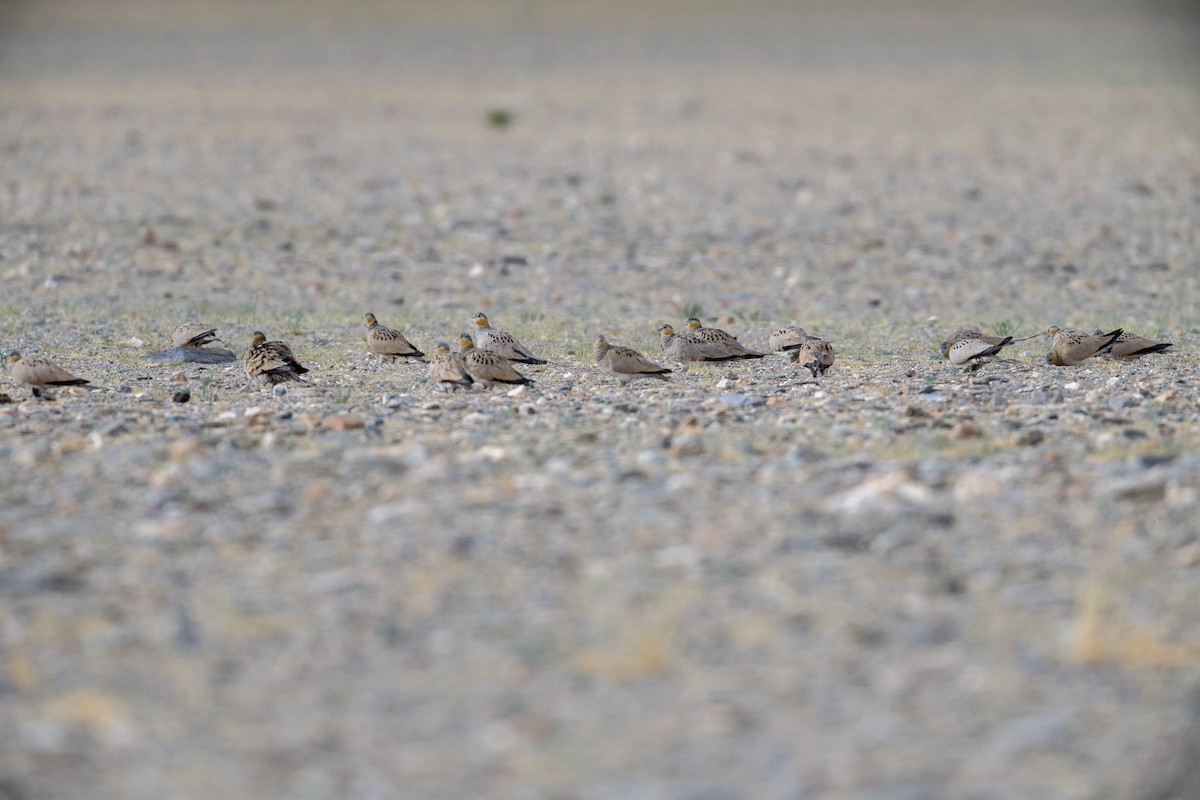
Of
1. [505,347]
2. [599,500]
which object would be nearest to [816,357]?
[505,347]

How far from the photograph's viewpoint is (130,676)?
4910 mm

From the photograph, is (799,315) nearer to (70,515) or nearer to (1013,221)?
(1013,221)

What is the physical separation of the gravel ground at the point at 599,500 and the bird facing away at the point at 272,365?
0.14 meters

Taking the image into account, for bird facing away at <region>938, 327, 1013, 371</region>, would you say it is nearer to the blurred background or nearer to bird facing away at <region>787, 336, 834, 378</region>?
bird facing away at <region>787, 336, 834, 378</region>

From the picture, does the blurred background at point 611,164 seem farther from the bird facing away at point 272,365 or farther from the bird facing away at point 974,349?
the bird facing away at point 272,365

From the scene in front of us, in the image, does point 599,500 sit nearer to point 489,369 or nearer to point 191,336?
point 489,369

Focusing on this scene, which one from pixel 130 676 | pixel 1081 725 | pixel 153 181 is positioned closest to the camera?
pixel 1081 725

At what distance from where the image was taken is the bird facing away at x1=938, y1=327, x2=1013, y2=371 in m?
10.4

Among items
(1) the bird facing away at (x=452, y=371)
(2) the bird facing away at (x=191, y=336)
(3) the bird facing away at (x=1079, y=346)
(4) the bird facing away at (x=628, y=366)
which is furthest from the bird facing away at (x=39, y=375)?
(3) the bird facing away at (x=1079, y=346)

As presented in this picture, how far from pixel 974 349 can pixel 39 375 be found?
6242 mm

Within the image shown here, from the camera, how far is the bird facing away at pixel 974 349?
34.3 feet

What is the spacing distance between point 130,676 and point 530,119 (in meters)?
22.8

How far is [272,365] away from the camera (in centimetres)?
974

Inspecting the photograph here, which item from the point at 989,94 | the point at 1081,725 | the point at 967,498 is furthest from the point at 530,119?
the point at 1081,725
